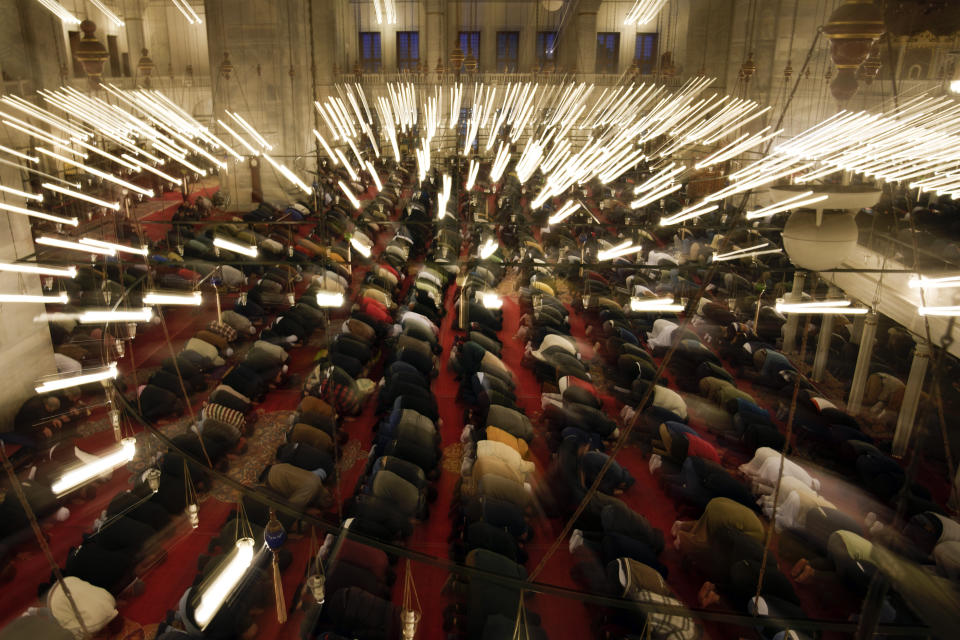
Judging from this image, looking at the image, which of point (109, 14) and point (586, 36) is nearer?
point (109, 14)

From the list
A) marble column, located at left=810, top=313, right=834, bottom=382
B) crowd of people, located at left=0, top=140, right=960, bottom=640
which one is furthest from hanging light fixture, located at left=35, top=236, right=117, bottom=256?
marble column, located at left=810, top=313, right=834, bottom=382

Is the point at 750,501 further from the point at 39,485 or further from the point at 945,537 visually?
the point at 39,485

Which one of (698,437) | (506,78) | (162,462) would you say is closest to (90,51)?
(162,462)

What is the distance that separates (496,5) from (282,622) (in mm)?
36191

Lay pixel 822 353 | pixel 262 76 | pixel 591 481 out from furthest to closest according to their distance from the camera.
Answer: pixel 262 76 → pixel 822 353 → pixel 591 481

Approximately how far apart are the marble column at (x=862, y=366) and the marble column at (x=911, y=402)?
0.62m

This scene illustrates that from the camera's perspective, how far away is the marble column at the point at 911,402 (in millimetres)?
8594

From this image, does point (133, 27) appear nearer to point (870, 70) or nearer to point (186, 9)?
point (186, 9)

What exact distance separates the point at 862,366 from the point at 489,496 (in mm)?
6199

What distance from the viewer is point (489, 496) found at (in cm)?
696

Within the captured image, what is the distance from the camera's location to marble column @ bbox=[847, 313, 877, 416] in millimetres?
9305

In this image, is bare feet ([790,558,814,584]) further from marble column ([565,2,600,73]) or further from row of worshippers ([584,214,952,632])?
marble column ([565,2,600,73])

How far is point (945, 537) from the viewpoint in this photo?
6.33m

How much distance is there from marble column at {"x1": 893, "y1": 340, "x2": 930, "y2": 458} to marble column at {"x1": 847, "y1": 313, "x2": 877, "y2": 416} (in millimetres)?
623
